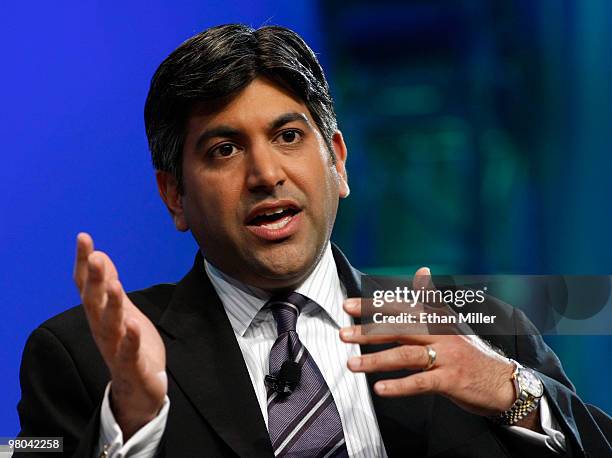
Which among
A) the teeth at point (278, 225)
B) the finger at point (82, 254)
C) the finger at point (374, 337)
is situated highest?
the teeth at point (278, 225)

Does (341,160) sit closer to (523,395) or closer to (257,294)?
(257,294)

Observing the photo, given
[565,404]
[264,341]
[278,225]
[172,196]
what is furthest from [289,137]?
[565,404]

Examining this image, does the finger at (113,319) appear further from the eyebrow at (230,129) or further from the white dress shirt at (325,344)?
the eyebrow at (230,129)

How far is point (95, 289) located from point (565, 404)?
100 centimetres

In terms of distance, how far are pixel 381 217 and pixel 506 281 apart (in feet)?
1.25

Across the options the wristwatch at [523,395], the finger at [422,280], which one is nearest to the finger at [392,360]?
the finger at [422,280]

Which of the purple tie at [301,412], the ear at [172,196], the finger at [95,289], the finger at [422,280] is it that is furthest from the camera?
the ear at [172,196]

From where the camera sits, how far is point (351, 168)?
2504 mm

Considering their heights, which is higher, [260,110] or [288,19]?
[288,19]

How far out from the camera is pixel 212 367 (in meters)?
1.95

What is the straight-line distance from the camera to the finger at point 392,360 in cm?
159

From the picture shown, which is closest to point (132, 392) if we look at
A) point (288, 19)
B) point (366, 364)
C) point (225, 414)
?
point (225, 414)

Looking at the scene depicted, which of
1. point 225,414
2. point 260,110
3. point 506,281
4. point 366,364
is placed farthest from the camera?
point 506,281

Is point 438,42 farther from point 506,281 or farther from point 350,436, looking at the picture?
point 350,436
